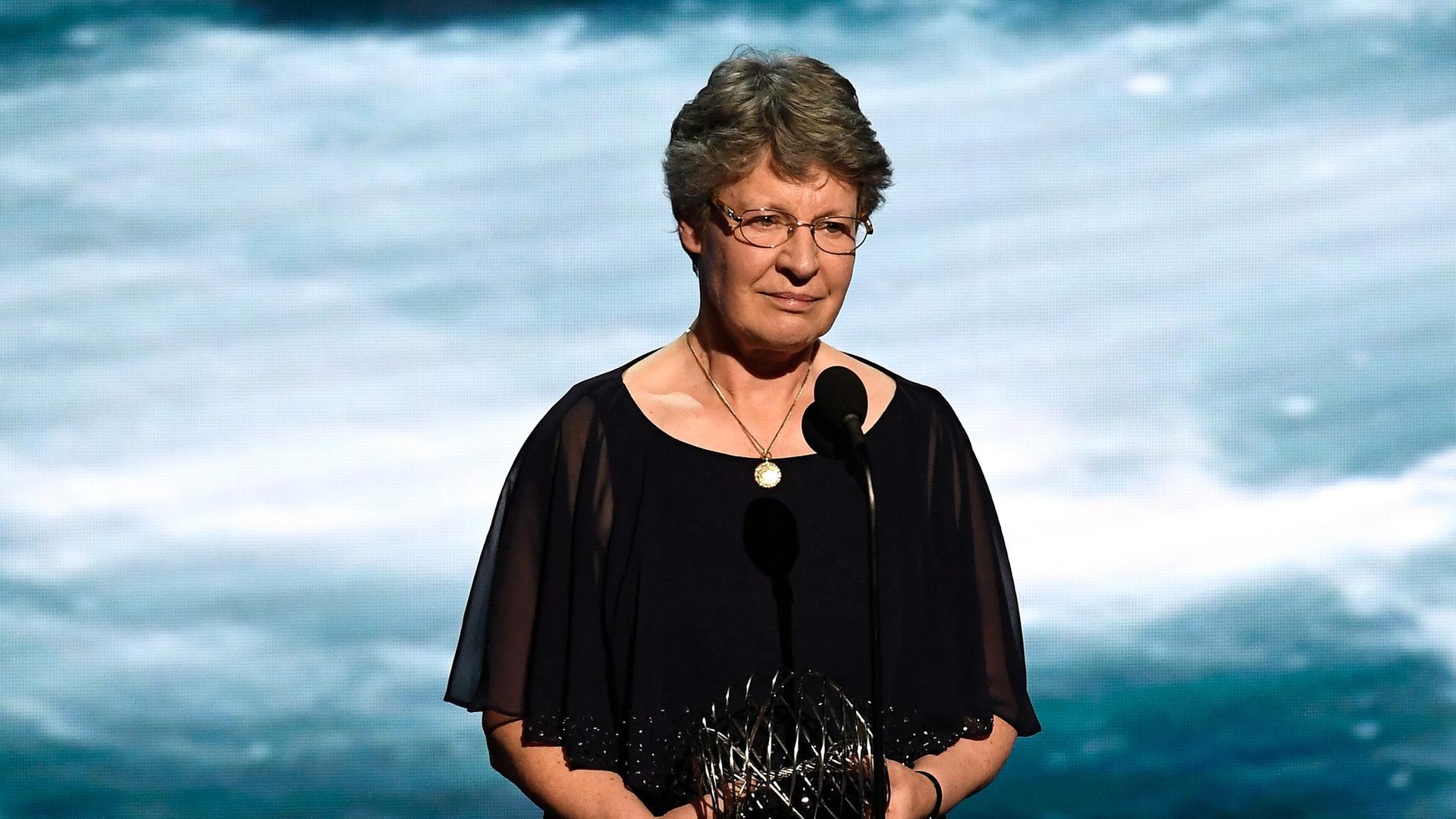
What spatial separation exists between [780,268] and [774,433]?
0.26 meters

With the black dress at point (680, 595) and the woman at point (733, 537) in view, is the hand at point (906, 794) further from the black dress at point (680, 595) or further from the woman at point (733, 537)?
the black dress at point (680, 595)

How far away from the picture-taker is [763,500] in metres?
2.42

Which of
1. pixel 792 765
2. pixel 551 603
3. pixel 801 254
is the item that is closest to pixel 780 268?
pixel 801 254

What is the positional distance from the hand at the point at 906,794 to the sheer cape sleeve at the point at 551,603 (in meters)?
0.39

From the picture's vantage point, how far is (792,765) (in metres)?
2.07

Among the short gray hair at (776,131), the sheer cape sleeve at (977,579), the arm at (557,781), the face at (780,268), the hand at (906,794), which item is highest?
the short gray hair at (776,131)

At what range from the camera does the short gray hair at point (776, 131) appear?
231 cm

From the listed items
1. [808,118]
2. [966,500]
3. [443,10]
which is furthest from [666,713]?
[443,10]

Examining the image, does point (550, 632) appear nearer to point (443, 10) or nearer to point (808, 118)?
point (808, 118)

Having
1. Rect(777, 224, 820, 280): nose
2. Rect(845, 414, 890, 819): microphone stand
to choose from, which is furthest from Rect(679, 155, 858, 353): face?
Rect(845, 414, 890, 819): microphone stand

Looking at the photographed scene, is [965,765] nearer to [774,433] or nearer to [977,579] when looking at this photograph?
[977,579]

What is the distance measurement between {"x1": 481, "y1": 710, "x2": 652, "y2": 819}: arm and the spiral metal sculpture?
149mm

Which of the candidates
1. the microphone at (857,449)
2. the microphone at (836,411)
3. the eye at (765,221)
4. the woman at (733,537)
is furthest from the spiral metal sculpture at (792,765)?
the eye at (765,221)

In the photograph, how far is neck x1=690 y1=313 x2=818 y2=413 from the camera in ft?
8.14
